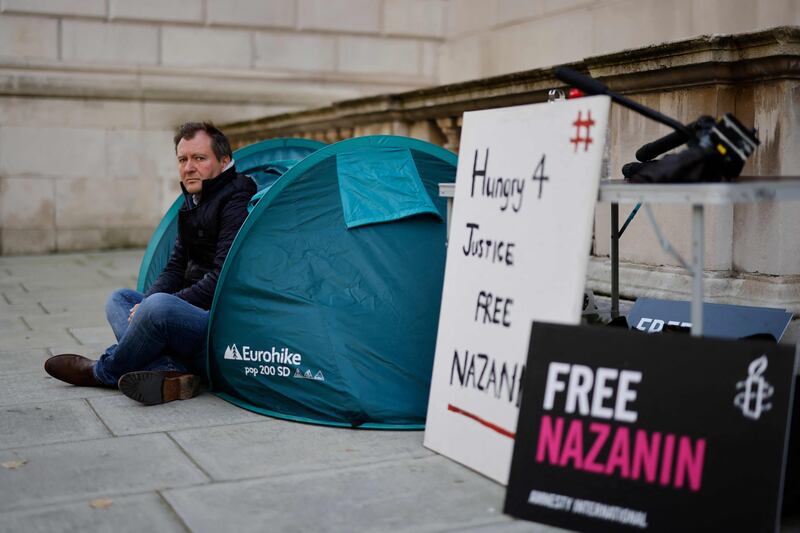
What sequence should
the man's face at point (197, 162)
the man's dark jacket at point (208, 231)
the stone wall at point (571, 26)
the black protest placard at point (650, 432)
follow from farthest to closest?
the stone wall at point (571, 26) < the man's face at point (197, 162) < the man's dark jacket at point (208, 231) < the black protest placard at point (650, 432)

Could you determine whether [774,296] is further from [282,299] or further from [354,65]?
[354,65]

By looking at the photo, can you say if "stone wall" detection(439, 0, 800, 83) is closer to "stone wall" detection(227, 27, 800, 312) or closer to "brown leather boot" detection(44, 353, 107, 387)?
"stone wall" detection(227, 27, 800, 312)

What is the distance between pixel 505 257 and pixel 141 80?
964cm

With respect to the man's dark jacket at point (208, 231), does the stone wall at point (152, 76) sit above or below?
above

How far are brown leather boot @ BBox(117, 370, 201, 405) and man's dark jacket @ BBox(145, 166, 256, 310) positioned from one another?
367 millimetres

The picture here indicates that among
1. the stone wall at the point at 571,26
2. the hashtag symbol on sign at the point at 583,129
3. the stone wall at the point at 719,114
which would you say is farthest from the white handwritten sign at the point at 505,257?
the stone wall at the point at 571,26

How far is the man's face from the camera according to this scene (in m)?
4.98

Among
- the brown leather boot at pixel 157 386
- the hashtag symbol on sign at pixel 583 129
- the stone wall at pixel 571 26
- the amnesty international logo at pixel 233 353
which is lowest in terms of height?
the brown leather boot at pixel 157 386

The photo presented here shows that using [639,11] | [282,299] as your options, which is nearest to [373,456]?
[282,299]

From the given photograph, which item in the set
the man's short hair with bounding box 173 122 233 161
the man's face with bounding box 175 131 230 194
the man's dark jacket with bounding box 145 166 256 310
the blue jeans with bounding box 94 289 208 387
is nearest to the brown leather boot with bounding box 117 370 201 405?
the blue jeans with bounding box 94 289 208 387

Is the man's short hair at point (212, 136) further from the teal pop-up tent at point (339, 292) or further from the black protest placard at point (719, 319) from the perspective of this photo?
the black protest placard at point (719, 319)

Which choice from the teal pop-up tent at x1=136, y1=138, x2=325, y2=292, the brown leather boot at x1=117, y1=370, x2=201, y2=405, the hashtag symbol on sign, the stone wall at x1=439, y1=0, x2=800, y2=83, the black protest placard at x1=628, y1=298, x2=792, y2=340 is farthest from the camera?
the stone wall at x1=439, y1=0, x2=800, y2=83

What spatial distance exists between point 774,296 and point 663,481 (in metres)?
2.00

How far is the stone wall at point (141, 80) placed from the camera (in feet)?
38.8
